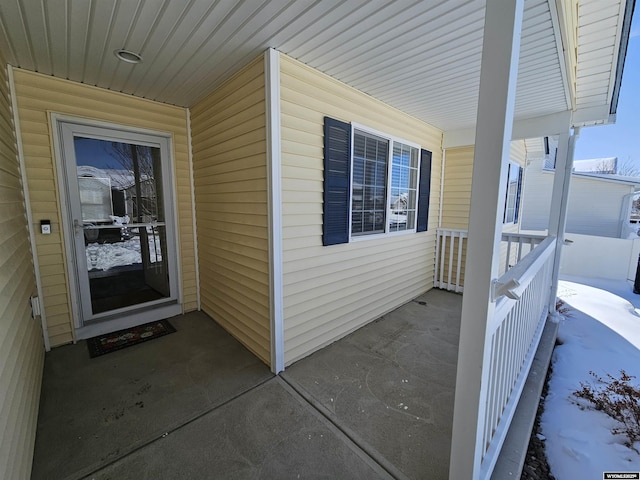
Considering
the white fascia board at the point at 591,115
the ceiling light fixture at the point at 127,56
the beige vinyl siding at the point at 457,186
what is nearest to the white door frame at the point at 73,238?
the ceiling light fixture at the point at 127,56

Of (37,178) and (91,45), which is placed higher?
(91,45)

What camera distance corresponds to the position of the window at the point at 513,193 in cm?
561

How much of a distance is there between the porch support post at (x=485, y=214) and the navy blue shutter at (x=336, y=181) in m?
1.71

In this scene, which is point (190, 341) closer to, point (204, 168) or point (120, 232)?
point (120, 232)

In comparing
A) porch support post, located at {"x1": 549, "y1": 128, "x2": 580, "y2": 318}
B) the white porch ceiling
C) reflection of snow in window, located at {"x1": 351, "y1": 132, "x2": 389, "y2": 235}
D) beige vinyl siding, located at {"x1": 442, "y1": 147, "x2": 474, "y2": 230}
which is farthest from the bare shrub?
the white porch ceiling

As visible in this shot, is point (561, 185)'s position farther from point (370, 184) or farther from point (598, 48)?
point (370, 184)

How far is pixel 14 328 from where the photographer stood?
160cm

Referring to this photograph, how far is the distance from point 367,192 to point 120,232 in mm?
2984

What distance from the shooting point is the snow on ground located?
1.69 m

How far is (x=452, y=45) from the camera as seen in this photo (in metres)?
2.13

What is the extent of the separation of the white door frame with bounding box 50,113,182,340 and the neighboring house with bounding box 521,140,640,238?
11.8m

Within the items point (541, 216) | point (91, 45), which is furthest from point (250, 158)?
point (541, 216)

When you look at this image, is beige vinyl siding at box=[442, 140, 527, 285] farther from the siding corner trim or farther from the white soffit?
the siding corner trim

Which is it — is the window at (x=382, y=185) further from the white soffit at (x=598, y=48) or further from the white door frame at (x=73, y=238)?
the white door frame at (x=73, y=238)
